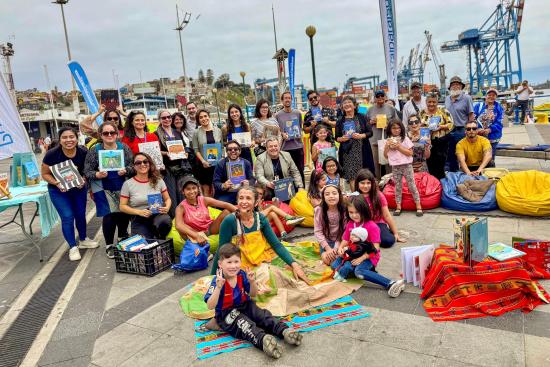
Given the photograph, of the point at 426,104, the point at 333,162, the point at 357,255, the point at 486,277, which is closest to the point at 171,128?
the point at 333,162

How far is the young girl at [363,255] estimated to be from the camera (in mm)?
3658

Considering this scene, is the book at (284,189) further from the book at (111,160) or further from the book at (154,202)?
the book at (111,160)

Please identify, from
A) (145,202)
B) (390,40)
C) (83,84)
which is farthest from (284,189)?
(83,84)

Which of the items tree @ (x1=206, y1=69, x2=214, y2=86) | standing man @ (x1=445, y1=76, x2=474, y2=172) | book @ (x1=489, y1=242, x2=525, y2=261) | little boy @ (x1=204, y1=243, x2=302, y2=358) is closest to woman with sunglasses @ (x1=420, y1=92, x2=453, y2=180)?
standing man @ (x1=445, y1=76, x2=474, y2=172)

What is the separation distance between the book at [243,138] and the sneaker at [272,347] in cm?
413

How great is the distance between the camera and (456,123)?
23.1 ft

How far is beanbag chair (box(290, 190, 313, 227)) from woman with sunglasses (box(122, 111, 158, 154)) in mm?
2382

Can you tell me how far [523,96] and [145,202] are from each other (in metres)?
17.5

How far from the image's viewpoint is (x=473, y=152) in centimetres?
653

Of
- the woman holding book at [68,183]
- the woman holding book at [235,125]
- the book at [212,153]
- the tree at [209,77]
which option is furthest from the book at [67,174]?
the tree at [209,77]

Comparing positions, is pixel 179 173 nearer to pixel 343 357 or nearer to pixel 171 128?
pixel 171 128

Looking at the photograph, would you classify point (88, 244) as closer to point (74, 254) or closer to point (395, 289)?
point (74, 254)

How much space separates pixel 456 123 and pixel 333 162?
289cm

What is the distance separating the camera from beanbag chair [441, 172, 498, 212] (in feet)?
19.3
